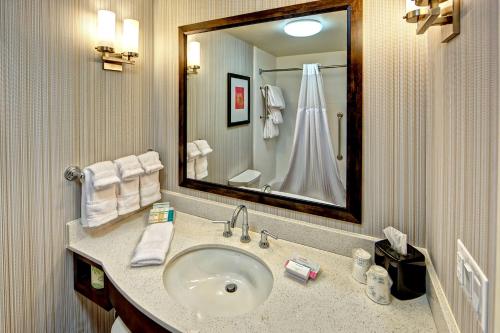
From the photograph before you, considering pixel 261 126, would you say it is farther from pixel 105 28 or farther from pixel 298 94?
pixel 105 28

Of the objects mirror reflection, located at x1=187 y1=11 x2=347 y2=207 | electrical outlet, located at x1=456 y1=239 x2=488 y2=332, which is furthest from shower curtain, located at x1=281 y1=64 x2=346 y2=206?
electrical outlet, located at x1=456 y1=239 x2=488 y2=332

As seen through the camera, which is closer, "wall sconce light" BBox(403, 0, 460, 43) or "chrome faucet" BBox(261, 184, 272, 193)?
"wall sconce light" BBox(403, 0, 460, 43)

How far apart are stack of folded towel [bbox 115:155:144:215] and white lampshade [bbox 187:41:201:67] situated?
2.11 ft

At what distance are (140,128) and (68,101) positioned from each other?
0.44m

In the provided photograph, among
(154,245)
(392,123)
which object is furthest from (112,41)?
(392,123)

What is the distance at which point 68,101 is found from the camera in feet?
4.21

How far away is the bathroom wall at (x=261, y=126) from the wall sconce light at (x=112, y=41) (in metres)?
0.65

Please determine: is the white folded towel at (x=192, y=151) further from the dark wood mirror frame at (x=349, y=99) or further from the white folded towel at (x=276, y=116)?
the white folded towel at (x=276, y=116)

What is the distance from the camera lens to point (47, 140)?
1.22m

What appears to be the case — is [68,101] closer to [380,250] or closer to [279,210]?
[279,210]

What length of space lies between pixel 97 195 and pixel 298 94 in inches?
42.5

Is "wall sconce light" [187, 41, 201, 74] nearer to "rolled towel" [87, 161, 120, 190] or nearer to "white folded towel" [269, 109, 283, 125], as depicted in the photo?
"white folded towel" [269, 109, 283, 125]

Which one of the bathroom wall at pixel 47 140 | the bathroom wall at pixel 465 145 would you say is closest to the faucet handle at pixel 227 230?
the bathroom wall at pixel 47 140

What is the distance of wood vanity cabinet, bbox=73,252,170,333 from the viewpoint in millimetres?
916
